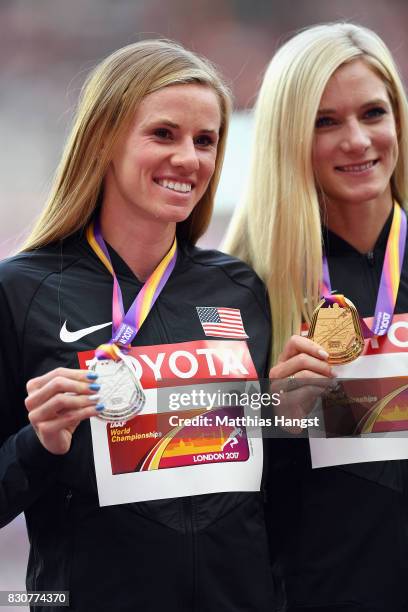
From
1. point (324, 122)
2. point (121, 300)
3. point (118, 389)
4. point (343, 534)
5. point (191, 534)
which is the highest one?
point (324, 122)

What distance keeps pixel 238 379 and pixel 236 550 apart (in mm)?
327

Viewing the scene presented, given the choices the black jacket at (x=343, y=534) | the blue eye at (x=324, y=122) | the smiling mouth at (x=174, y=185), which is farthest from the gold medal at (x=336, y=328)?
the blue eye at (x=324, y=122)

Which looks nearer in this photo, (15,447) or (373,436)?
(15,447)

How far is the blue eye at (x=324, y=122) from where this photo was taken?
2119 mm

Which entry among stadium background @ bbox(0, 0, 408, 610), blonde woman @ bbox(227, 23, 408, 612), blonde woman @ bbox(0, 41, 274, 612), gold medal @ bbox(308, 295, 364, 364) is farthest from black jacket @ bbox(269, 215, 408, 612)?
stadium background @ bbox(0, 0, 408, 610)

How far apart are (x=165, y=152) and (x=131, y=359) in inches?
16.7

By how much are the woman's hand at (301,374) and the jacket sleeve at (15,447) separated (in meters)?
0.45

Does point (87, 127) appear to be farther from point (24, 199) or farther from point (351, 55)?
point (24, 199)

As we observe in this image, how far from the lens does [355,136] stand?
2.07m

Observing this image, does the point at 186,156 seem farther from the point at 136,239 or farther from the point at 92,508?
the point at 92,508

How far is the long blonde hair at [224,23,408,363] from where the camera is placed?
206cm

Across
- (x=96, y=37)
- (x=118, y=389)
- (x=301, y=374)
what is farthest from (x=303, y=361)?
(x=96, y=37)

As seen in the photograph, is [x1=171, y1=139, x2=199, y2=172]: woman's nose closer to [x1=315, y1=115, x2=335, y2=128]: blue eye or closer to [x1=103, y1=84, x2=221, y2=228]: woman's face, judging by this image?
[x1=103, y1=84, x2=221, y2=228]: woman's face

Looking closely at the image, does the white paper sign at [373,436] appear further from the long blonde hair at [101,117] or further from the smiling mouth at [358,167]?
the long blonde hair at [101,117]
